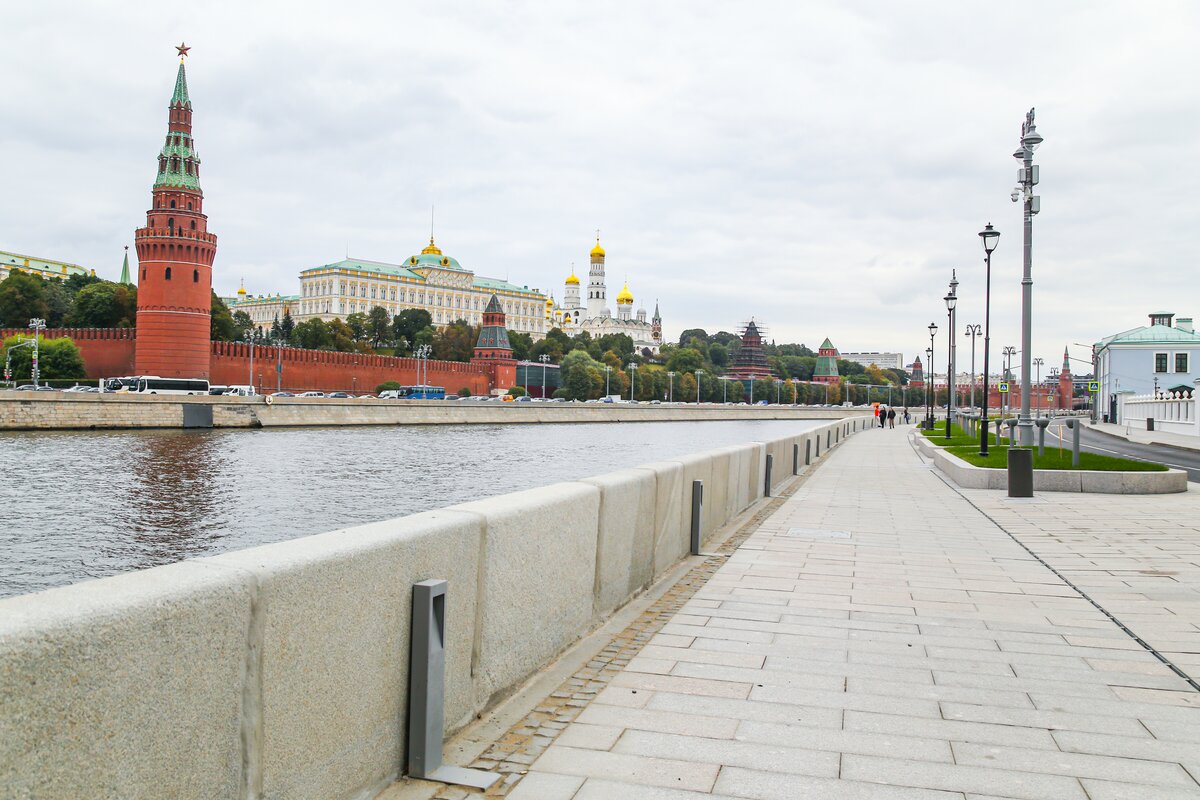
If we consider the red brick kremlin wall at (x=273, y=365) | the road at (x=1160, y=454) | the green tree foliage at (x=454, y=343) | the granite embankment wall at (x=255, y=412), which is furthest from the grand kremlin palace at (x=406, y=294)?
the road at (x=1160, y=454)

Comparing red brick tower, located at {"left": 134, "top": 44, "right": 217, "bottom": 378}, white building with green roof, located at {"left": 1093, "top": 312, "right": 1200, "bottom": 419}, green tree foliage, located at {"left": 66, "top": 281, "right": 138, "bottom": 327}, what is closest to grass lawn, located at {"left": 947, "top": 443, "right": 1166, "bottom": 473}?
white building with green roof, located at {"left": 1093, "top": 312, "right": 1200, "bottom": 419}

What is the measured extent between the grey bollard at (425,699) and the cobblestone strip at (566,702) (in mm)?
112

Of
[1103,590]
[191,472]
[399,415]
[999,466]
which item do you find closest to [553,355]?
[399,415]

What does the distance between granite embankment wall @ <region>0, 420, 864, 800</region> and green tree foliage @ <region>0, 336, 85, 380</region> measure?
7237 centimetres

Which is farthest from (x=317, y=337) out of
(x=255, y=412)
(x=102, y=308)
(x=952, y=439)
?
(x=952, y=439)

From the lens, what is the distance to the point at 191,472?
28.3m

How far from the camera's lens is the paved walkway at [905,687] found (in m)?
3.76

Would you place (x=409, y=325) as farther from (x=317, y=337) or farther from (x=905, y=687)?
(x=905, y=687)

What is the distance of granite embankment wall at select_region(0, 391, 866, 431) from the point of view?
39.0 metres

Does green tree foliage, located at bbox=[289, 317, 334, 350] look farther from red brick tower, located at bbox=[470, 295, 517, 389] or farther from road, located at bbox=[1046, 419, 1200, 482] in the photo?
road, located at bbox=[1046, 419, 1200, 482]

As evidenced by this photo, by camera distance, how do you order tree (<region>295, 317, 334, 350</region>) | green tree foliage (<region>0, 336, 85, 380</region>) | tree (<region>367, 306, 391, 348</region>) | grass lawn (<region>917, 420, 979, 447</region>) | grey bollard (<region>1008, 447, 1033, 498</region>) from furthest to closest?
tree (<region>367, 306, 391, 348</region>) → tree (<region>295, 317, 334, 350</region>) → green tree foliage (<region>0, 336, 85, 380</region>) → grass lawn (<region>917, 420, 979, 447</region>) → grey bollard (<region>1008, 447, 1033, 498</region>)

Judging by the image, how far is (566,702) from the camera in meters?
4.71

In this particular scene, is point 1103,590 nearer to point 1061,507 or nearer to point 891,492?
point 1061,507

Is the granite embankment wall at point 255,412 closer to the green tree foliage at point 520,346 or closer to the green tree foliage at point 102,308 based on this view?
the green tree foliage at point 102,308
